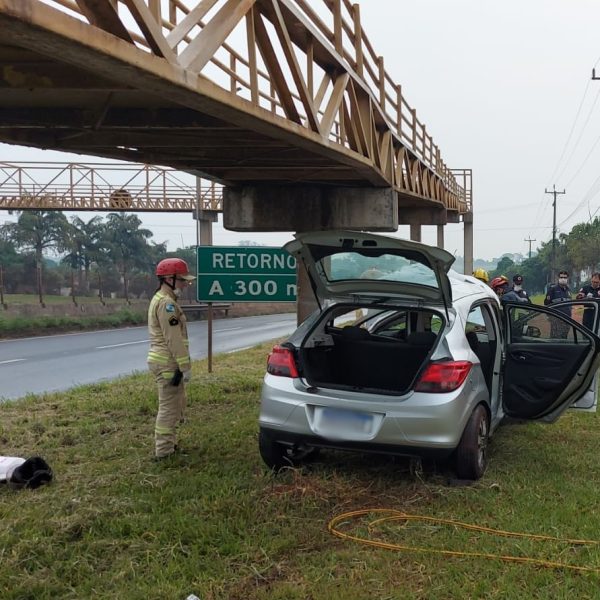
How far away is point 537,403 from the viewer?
569 centimetres

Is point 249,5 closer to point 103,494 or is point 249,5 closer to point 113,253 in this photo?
point 103,494

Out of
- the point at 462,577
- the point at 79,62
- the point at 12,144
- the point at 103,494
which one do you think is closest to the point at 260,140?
the point at 12,144

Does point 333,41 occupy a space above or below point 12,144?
above

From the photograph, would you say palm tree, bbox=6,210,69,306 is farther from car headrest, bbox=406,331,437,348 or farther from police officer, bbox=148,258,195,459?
car headrest, bbox=406,331,437,348

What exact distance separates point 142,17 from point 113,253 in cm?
4969

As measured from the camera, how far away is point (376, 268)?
17.9ft

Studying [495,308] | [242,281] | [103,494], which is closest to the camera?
[103,494]

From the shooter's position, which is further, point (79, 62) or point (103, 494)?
point (103, 494)

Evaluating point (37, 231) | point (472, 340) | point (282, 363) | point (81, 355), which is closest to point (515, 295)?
point (472, 340)

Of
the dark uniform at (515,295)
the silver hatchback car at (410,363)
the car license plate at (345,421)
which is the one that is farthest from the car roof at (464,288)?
the dark uniform at (515,295)

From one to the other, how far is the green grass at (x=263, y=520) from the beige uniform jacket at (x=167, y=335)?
33.8 inches

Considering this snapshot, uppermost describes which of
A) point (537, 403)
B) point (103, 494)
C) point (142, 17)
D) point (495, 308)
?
point (142, 17)

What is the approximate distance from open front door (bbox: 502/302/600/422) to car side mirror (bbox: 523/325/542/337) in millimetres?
254

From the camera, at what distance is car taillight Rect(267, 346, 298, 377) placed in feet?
16.5
